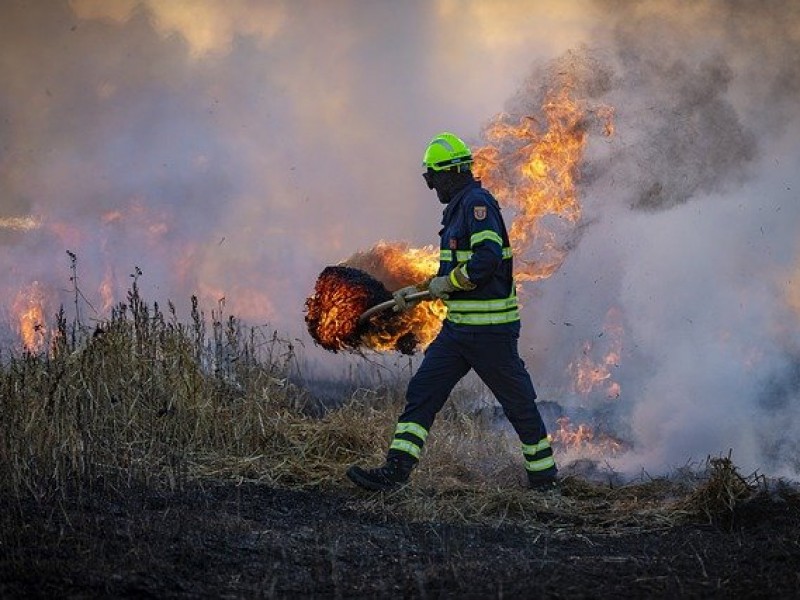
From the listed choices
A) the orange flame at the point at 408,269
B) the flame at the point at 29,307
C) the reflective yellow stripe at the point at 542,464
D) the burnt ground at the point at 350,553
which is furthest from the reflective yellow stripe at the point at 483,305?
the flame at the point at 29,307

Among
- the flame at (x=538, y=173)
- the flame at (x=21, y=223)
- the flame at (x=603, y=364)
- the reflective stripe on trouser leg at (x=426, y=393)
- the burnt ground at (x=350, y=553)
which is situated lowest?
the burnt ground at (x=350, y=553)

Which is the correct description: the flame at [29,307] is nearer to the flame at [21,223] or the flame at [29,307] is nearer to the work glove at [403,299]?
the flame at [21,223]

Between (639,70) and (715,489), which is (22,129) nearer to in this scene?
(639,70)

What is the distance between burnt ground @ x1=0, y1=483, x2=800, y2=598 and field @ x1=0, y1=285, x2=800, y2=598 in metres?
0.02

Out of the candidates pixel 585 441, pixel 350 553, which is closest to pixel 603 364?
pixel 585 441

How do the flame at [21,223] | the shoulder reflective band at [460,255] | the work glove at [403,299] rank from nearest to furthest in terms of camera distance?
the shoulder reflective band at [460,255] < the work glove at [403,299] < the flame at [21,223]

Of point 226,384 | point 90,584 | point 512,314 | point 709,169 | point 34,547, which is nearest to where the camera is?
point 90,584

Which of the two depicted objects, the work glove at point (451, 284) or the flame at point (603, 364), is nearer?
the work glove at point (451, 284)

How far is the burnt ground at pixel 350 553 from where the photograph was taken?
165 inches

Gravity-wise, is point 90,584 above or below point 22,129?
below

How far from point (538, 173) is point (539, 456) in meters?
3.07

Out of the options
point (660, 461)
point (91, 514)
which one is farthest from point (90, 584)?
point (660, 461)

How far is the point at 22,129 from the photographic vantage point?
15.8 meters

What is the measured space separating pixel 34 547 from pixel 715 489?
4.10 metres
